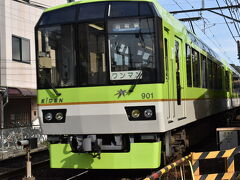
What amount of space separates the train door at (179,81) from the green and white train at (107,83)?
165mm

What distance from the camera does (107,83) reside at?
740 centimetres

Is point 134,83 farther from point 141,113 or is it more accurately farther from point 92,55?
point 92,55

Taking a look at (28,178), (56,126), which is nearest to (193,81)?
A: (56,126)

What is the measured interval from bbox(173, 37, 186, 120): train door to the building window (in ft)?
52.5

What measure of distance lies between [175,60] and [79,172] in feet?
11.8

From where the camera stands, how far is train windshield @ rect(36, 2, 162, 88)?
24.1 ft

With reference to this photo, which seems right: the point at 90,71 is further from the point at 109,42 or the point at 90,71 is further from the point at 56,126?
the point at 56,126

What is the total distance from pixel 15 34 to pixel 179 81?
16560 mm

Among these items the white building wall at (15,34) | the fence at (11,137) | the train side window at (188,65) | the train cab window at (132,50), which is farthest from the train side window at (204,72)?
the white building wall at (15,34)

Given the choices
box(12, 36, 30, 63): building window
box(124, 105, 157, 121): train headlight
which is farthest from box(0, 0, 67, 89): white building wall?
box(124, 105, 157, 121): train headlight

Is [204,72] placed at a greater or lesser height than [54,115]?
greater

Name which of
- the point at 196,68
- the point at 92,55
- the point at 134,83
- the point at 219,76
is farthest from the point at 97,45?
the point at 219,76

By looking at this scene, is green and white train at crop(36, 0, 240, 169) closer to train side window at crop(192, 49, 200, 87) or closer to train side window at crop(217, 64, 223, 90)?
train side window at crop(192, 49, 200, 87)

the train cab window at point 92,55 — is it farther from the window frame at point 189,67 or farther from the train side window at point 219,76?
the train side window at point 219,76
